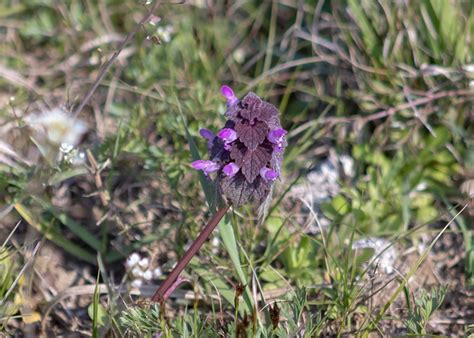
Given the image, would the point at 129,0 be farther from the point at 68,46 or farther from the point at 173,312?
the point at 173,312

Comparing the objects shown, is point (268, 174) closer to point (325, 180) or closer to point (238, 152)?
point (238, 152)

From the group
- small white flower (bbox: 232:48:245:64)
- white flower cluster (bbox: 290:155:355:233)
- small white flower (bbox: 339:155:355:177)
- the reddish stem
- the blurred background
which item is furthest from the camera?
small white flower (bbox: 232:48:245:64)

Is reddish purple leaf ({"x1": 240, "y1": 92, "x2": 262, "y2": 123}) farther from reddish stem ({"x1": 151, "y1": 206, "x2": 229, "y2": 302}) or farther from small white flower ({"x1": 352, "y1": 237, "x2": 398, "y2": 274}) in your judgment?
small white flower ({"x1": 352, "y1": 237, "x2": 398, "y2": 274})

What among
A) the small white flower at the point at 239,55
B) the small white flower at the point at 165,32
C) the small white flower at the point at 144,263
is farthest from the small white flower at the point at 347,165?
the small white flower at the point at 144,263

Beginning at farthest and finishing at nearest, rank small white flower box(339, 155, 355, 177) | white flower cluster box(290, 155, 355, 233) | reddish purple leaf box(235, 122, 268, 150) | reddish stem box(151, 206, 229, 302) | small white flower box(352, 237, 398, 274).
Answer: small white flower box(339, 155, 355, 177) < white flower cluster box(290, 155, 355, 233) < small white flower box(352, 237, 398, 274) < reddish stem box(151, 206, 229, 302) < reddish purple leaf box(235, 122, 268, 150)

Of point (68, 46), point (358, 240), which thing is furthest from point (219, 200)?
point (68, 46)

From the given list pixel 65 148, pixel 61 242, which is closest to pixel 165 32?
pixel 65 148

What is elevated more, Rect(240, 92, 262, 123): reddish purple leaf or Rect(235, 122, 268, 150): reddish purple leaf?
Rect(240, 92, 262, 123): reddish purple leaf

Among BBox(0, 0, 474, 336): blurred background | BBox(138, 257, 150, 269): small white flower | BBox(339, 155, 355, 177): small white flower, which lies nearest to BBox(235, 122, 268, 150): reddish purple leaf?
BBox(0, 0, 474, 336): blurred background
